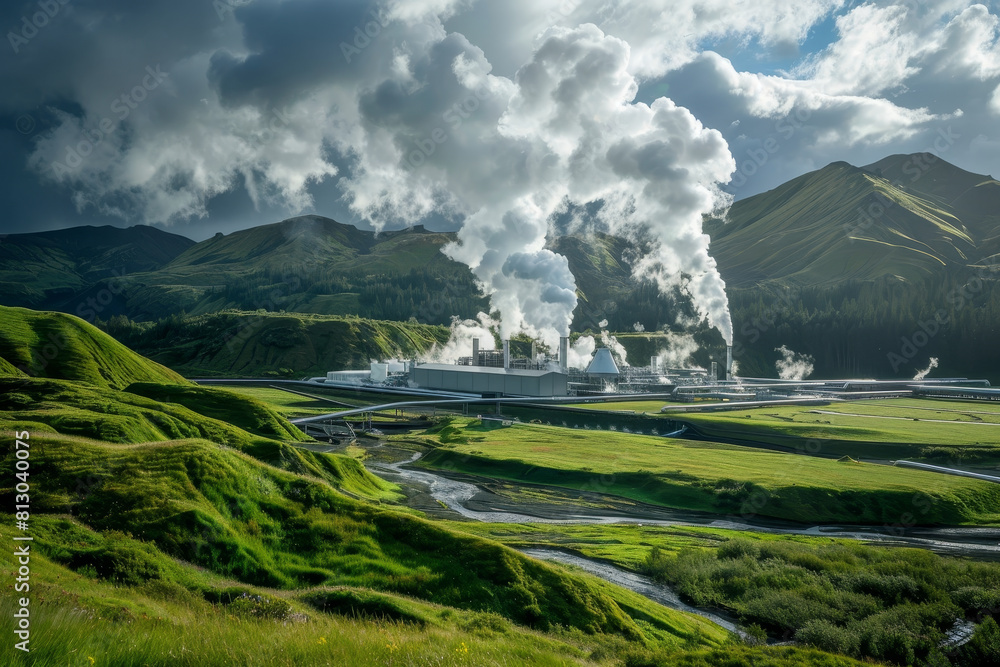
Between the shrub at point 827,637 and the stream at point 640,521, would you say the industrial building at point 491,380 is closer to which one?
the stream at point 640,521

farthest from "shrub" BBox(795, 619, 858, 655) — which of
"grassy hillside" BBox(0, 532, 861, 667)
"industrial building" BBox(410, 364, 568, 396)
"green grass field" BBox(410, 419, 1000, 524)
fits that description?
"industrial building" BBox(410, 364, 568, 396)

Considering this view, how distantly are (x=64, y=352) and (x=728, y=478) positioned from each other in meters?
79.8

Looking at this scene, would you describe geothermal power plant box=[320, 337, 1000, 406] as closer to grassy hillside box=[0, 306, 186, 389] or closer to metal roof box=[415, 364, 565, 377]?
metal roof box=[415, 364, 565, 377]

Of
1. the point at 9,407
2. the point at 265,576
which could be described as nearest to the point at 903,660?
the point at 265,576

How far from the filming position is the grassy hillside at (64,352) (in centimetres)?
7425

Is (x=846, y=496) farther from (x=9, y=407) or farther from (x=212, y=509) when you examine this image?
(x=9, y=407)

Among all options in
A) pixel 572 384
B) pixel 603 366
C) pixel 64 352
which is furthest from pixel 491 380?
pixel 64 352

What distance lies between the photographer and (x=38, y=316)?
87.8 meters

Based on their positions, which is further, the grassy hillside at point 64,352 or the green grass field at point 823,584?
the grassy hillside at point 64,352

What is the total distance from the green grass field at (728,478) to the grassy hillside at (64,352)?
4152cm

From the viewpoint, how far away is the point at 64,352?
79250mm

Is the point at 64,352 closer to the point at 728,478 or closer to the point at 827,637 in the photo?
the point at 728,478

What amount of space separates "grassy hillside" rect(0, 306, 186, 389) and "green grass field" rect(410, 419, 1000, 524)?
4152cm

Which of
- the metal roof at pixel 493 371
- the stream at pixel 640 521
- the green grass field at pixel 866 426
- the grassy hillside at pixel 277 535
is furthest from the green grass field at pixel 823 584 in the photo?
the metal roof at pixel 493 371
